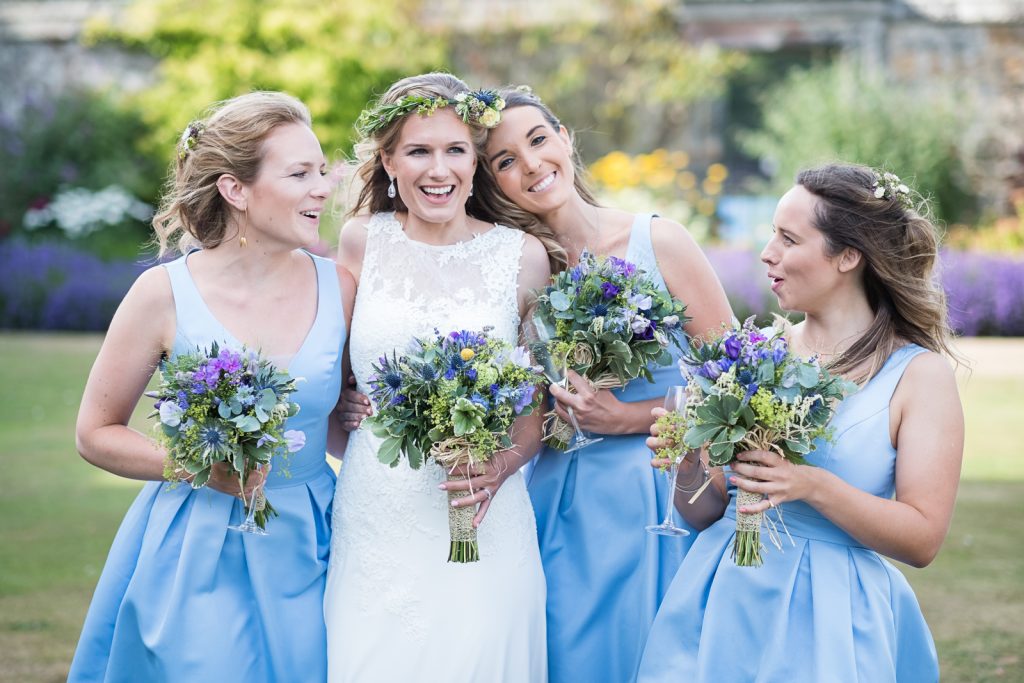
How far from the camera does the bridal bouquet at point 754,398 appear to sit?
3.21 meters

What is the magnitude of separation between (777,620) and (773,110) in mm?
17281

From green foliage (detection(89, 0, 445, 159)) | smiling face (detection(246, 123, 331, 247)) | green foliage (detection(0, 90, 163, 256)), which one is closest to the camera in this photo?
smiling face (detection(246, 123, 331, 247))

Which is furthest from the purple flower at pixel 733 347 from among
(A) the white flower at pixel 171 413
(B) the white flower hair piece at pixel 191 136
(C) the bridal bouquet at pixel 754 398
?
(B) the white flower hair piece at pixel 191 136

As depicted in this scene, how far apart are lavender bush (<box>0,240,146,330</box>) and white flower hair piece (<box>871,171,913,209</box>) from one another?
518 inches

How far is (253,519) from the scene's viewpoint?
362 centimetres

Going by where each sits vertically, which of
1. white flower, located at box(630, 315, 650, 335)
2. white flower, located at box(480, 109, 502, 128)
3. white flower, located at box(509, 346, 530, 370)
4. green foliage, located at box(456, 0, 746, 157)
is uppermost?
green foliage, located at box(456, 0, 746, 157)

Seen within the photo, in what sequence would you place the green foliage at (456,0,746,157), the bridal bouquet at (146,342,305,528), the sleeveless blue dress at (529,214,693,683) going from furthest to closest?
the green foliage at (456,0,746,157) → the sleeveless blue dress at (529,214,693,683) → the bridal bouquet at (146,342,305,528)

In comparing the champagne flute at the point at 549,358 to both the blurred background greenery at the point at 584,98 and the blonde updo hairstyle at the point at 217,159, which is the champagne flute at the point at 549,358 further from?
the blurred background greenery at the point at 584,98

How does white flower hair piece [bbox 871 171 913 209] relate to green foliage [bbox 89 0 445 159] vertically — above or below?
below

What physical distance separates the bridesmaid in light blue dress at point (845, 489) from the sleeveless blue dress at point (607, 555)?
336 mm

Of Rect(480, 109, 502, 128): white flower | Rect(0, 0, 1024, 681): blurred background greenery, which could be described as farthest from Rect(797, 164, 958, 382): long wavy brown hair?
Rect(0, 0, 1024, 681): blurred background greenery

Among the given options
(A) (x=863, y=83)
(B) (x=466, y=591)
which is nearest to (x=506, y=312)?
(B) (x=466, y=591)

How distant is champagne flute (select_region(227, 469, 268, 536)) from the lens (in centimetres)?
358

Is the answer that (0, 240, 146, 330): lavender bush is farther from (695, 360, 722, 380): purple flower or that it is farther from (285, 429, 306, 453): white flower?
(695, 360, 722, 380): purple flower
